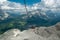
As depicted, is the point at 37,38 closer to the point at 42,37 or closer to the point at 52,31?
the point at 42,37

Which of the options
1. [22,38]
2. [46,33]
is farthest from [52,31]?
[22,38]

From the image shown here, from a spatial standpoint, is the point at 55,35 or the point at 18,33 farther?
the point at 18,33

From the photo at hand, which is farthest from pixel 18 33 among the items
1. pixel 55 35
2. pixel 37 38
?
pixel 55 35

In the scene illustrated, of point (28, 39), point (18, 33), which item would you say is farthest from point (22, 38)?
point (18, 33)

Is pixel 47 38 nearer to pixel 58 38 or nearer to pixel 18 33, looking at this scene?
pixel 58 38

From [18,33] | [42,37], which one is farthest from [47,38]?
[18,33]

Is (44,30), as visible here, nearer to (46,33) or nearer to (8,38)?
(46,33)

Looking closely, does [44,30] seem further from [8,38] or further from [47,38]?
[8,38]

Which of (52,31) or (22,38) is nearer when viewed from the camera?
(22,38)
